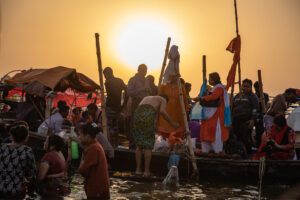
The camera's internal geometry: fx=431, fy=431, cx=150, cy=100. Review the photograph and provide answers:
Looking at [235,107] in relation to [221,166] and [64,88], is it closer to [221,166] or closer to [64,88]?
[221,166]

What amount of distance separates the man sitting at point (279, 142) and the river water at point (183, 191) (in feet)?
2.07

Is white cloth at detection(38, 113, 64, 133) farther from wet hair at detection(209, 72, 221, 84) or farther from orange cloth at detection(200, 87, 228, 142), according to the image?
wet hair at detection(209, 72, 221, 84)

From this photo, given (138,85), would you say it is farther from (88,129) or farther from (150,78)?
(88,129)

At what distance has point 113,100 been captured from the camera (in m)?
11.1

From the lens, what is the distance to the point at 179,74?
9727mm

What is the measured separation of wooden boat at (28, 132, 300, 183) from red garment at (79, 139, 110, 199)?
3.07 meters

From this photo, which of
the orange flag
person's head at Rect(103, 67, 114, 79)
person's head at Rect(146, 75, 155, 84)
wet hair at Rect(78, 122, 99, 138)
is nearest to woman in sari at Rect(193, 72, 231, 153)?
the orange flag

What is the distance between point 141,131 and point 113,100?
102 inches

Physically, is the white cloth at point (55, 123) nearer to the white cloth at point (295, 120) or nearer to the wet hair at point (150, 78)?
the wet hair at point (150, 78)

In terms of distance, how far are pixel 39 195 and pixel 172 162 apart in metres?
3.53

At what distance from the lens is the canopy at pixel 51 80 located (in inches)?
431

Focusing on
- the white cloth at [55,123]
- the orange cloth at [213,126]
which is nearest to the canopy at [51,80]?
the white cloth at [55,123]

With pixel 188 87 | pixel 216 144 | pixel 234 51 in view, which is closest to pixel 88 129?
pixel 216 144

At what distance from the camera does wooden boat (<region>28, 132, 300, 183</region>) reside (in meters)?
8.49
